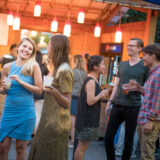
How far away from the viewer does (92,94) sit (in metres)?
3.97

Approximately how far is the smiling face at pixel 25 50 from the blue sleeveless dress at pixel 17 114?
0.30 meters

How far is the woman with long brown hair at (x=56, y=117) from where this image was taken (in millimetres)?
2926

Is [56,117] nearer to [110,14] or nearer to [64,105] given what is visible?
[64,105]

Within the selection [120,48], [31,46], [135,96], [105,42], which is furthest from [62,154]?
[105,42]

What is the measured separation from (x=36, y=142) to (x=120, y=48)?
365 inches

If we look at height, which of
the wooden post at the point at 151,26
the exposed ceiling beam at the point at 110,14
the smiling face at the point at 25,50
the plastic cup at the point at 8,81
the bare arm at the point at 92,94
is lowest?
the bare arm at the point at 92,94

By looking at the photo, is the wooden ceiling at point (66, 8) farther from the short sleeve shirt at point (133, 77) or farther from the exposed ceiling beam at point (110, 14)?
the short sleeve shirt at point (133, 77)

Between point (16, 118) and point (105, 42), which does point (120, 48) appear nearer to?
point (105, 42)

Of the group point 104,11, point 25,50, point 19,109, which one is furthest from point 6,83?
point 104,11

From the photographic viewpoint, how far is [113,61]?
1253cm

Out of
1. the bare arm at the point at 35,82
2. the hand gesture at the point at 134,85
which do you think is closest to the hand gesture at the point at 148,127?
the hand gesture at the point at 134,85

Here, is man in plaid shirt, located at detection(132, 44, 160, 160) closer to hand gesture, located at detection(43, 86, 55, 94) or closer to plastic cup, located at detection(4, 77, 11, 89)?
hand gesture, located at detection(43, 86, 55, 94)

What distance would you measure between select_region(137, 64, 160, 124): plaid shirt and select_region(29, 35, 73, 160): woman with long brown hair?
38.5 inches

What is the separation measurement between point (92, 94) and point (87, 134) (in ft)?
1.53
